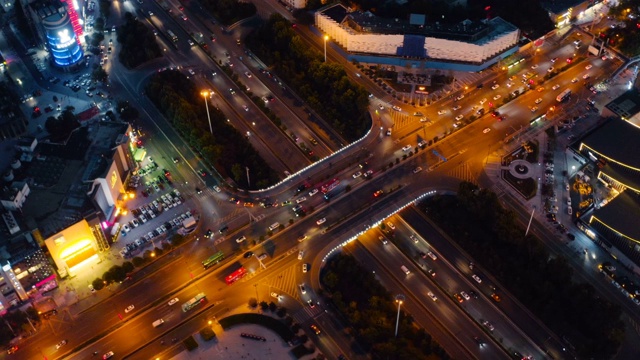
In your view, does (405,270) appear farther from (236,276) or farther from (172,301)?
(172,301)

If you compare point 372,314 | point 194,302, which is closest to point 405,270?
point 372,314

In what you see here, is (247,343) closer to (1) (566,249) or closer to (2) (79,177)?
(2) (79,177)

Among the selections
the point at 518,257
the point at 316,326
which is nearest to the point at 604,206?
the point at 518,257

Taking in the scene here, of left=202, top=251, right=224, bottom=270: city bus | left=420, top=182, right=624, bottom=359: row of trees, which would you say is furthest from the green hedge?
left=420, top=182, right=624, bottom=359: row of trees

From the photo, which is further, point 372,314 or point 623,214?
point 623,214

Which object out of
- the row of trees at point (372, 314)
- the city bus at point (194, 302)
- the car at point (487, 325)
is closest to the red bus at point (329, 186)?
the row of trees at point (372, 314)

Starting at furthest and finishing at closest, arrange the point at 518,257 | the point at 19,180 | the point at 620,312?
the point at 19,180 → the point at 518,257 → the point at 620,312
